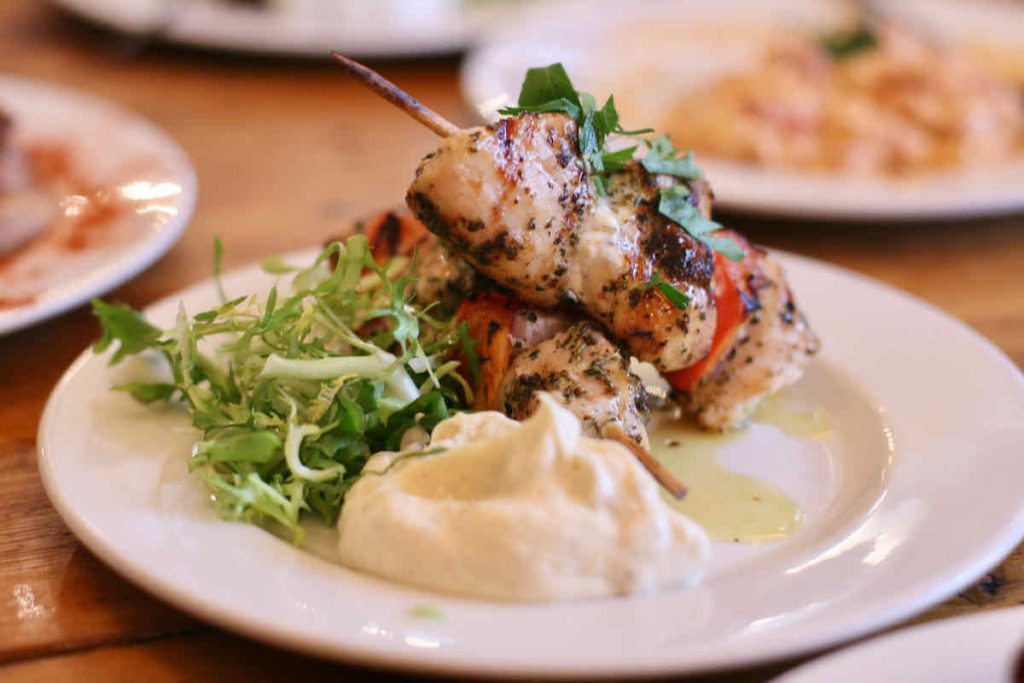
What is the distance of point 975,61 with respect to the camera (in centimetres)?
607

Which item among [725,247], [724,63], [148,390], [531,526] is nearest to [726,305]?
[725,247]

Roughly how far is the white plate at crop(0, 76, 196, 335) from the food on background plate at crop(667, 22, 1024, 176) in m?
2.20

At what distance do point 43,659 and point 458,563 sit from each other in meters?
0.77

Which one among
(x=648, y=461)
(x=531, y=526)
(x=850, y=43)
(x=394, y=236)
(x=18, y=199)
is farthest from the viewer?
(x=850, y=43)

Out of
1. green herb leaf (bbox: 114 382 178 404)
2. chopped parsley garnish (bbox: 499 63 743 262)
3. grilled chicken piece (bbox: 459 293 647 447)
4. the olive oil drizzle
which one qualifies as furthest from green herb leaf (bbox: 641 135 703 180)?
green herb leaf (bbox: 114 382 178 404)

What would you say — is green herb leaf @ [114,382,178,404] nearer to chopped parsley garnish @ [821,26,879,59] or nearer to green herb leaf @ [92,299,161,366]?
green herb leaf @ [92,299,161,366]

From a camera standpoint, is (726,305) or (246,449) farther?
(726,305)

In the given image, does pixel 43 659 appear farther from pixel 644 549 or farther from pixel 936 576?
pixel 936 576

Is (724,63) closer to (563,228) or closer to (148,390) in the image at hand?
(563,228)

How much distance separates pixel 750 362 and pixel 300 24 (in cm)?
415

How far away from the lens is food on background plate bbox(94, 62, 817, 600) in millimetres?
1869

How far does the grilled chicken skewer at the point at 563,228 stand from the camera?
2.17m

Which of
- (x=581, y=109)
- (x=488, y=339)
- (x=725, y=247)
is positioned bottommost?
(x=488, y=339)

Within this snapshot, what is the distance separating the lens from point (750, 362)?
2654 millimetres
